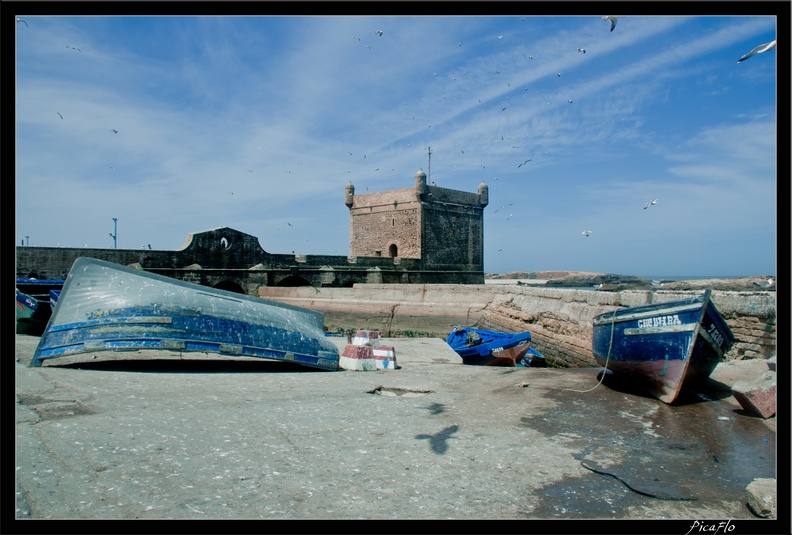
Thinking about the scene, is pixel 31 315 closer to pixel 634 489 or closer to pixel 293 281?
pixel 634 489

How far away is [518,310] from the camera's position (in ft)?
46.6

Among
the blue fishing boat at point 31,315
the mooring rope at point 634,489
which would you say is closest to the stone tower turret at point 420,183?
the blue fishing boat at point 31,315

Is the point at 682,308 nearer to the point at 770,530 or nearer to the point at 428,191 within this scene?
the point at 770,530

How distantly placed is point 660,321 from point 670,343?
0.30 m

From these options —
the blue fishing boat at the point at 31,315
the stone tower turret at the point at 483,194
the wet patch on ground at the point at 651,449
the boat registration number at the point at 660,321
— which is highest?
the stone tower turret at the point at 483,194

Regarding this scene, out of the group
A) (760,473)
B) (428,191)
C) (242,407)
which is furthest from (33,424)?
(428,191)

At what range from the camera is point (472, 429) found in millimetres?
4477

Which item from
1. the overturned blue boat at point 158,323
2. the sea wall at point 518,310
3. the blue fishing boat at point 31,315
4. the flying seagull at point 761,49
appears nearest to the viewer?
the flying seagull at point 761,49

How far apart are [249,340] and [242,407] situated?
2.29 m

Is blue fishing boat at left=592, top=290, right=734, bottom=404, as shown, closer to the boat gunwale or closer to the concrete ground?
the boat gunwale

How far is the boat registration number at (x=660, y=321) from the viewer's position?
5.93 meters

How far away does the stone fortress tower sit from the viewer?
30.2 meters

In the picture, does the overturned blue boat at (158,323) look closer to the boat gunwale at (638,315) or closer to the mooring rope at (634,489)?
the boat gunwale at (638,315)

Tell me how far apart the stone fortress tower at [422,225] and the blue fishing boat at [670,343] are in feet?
71.8
